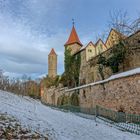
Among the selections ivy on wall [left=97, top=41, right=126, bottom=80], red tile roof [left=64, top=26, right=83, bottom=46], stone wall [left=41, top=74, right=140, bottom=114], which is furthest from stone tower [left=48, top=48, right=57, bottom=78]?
stone wall [left=41, top=74, right=140, bottom=114]

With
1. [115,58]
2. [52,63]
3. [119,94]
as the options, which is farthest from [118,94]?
[52,63]

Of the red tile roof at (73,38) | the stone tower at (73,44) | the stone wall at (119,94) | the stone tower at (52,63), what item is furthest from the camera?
the stone tower at (52,63)

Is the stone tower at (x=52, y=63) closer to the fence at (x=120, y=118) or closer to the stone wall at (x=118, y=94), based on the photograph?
the stone wall at (x=118, y=94)

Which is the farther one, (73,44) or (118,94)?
(73,44)

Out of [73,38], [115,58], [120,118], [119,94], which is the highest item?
[73,38]

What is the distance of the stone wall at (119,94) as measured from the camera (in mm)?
16453

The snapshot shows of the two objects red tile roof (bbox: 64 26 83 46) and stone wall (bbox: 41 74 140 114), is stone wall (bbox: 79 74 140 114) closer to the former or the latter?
stone wall (bbox: 41 74 140 114)

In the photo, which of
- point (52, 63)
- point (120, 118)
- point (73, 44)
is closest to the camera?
point (120, 118)

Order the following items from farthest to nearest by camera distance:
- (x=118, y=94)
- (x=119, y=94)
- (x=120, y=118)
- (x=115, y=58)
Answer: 1. (x=115, y=58)
2. (x=118, y=94)
3. (x=119, y=94)
4. (x=120, y=118)

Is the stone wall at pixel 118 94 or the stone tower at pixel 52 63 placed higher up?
the stone tower at pixel 52 63

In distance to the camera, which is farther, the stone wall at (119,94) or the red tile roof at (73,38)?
the red tile roof at (73,38)

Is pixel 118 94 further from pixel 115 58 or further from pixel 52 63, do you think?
pixel 52 63

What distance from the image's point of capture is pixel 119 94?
723 inches

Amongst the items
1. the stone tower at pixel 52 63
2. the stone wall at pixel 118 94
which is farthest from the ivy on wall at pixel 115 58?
the stone tower at pixel 52 63
